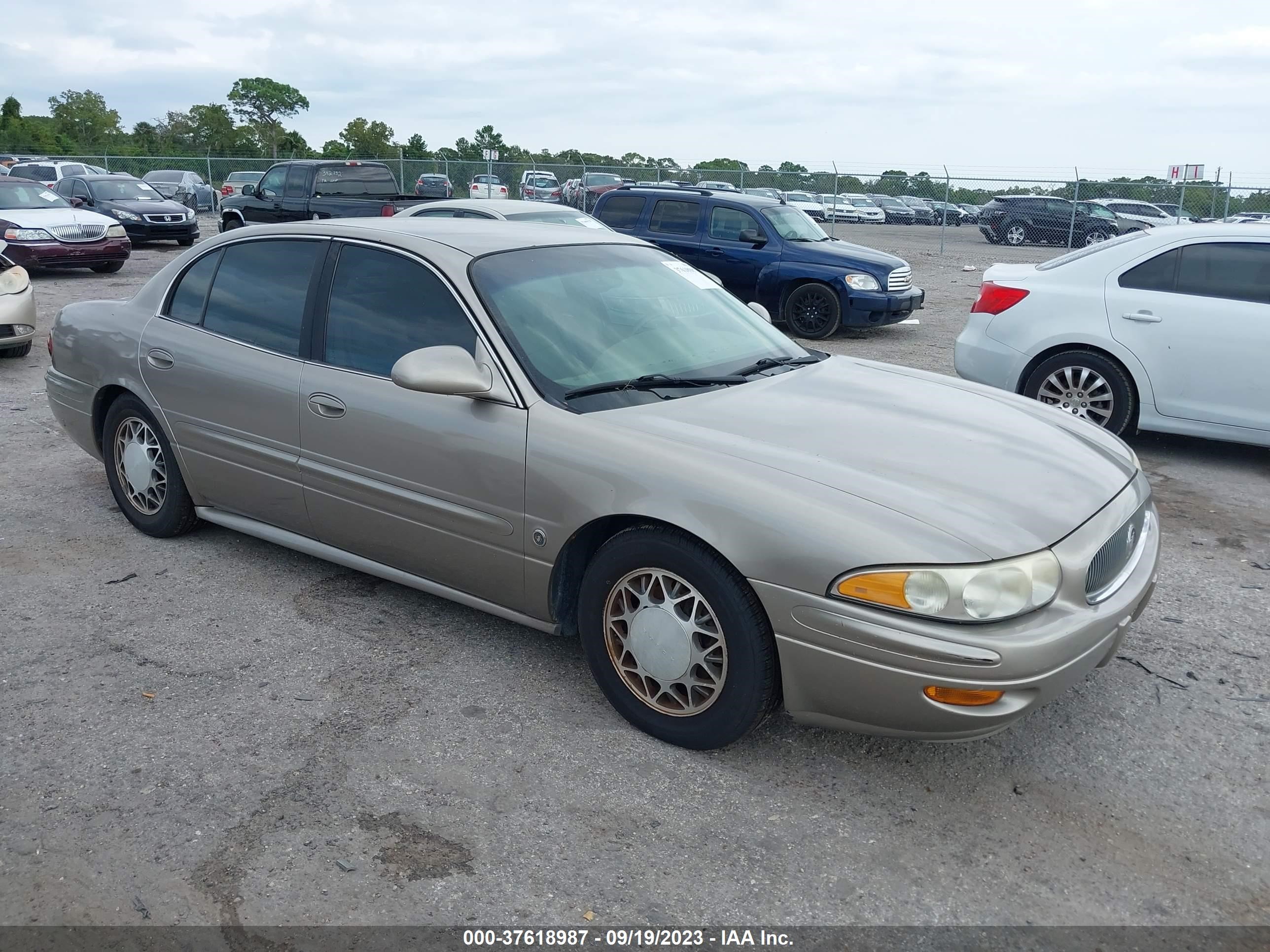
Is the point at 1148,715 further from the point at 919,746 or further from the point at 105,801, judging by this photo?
the point at 105,801

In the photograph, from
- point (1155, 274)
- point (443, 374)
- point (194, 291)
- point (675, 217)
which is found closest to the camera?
point (443, 374)

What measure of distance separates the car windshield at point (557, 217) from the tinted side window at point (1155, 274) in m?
4.88

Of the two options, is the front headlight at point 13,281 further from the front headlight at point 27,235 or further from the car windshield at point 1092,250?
the car windshield at point 1092,250

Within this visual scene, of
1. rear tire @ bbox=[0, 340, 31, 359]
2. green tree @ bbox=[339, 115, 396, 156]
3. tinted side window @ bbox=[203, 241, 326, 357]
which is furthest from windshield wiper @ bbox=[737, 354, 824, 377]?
green tree @ bbox=[339, 115, 396, 156]

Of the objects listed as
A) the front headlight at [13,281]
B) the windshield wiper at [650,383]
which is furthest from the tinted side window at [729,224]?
the windshield wiper at [650,383]

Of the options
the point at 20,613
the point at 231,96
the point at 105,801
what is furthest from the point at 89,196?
the point at 231,96

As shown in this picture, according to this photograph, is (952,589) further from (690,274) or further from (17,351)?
(17,351)

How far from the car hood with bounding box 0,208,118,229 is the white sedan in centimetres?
1424

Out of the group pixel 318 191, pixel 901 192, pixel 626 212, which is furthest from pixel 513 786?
pixel 901 192

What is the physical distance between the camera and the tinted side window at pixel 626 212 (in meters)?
13.3

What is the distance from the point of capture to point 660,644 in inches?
129

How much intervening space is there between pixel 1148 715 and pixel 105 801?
329cm

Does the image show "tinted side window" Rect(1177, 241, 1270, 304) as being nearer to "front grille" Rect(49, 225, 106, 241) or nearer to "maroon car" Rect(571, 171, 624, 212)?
"front grille" Rect(49, 225, 106, 241)

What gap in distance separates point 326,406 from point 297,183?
607 inches
